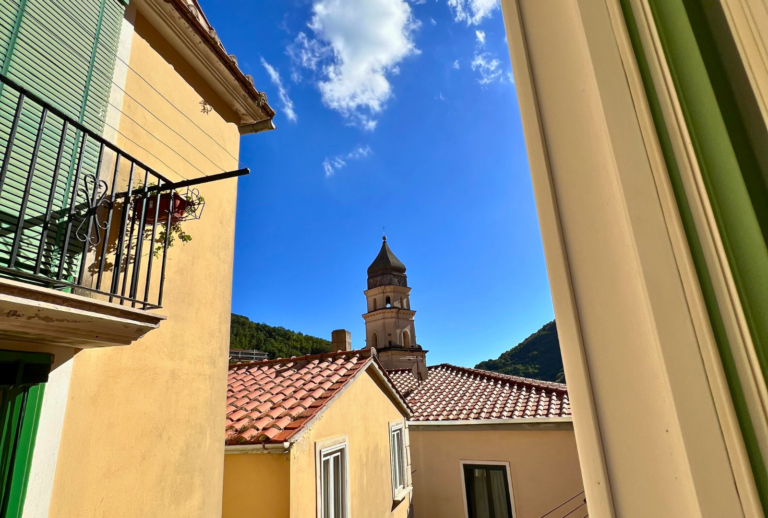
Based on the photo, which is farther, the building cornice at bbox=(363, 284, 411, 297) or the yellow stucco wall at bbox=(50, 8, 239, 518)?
the building cornice at bbox=(363, 284, 411, 297)

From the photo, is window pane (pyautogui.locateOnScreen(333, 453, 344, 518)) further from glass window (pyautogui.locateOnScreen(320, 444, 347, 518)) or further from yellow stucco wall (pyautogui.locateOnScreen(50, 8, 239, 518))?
yellow stucco wall (pyautogui.locateOnScreen(50, 8, 239, 518))

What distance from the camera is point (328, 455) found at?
5.77 metres

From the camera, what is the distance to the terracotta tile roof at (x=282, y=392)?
16.7 feet

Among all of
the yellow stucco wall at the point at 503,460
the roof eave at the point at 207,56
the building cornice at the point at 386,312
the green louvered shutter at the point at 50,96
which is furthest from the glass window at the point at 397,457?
the building cornice at the point at 386,312

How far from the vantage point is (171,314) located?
3.48m

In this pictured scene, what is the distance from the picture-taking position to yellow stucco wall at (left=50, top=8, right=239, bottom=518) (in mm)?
2656

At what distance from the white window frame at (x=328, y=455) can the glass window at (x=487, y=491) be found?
5.02m

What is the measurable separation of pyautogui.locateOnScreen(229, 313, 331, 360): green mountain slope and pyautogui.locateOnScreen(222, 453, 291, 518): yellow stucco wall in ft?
67.7

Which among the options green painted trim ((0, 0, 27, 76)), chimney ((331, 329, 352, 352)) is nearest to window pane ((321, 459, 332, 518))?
chimney ((331, 329, 352, 352))

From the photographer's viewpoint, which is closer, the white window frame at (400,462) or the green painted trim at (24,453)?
the green painted trim at (24,453)

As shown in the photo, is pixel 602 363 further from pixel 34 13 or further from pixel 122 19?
pixel 122 19

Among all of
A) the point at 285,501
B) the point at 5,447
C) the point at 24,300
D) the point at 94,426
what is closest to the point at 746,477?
the point at 24,300

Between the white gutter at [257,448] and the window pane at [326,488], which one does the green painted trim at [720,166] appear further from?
the window pane at [326,488]

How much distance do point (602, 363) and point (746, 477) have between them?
0.57 ft
